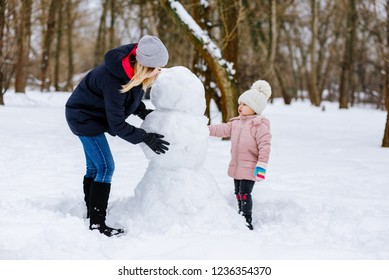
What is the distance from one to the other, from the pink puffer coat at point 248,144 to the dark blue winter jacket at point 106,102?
101cm

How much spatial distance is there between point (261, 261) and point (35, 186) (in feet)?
8.91

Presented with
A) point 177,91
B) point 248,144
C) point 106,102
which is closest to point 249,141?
point 248,144

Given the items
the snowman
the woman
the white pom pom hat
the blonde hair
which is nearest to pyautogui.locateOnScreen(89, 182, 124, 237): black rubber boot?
the woman

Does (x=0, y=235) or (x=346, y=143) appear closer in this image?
(x=0, y=235)

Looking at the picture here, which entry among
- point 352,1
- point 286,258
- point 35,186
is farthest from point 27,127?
point 352,1

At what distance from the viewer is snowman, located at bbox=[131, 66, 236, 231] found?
11.0 ft

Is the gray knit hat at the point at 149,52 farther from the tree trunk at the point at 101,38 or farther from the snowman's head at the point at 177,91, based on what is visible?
the tree trunk at the point at 101,38

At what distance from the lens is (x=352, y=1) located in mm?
17891

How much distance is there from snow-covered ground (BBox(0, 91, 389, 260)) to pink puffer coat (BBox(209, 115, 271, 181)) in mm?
438

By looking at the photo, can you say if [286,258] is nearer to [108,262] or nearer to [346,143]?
[108,262]

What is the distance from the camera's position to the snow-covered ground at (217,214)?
113 inches

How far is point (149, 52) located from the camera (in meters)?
2.88

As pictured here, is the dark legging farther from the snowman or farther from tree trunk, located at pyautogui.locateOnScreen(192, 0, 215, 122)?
tree trunk, located at pyautogui.locateOnScreen(192, 0, 215, 122)

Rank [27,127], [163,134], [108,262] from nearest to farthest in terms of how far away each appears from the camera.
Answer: [108,262], [163,134], [27,127]
